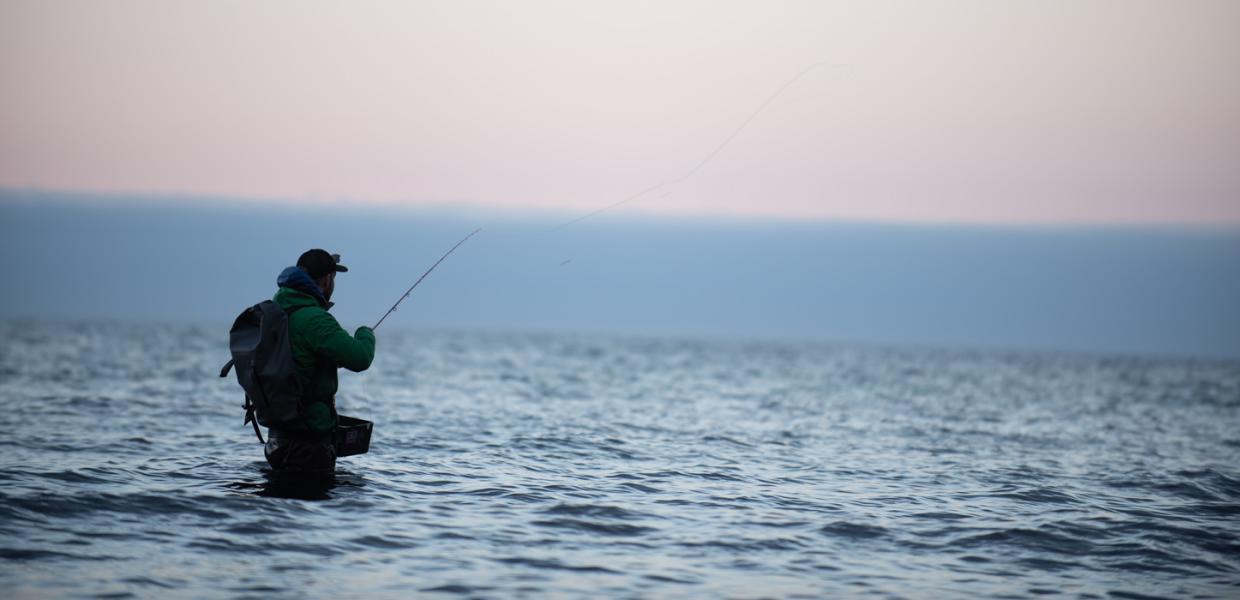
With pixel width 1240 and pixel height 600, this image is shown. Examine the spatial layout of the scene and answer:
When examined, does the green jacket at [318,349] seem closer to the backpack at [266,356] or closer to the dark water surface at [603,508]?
the backpack at [266,356]

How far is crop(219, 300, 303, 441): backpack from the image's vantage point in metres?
9.41

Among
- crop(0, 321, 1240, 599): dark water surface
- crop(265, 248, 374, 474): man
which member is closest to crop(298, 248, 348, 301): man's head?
crop(265, 248, 374, 474): man

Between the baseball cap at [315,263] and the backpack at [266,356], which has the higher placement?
the baseball cap at [315,263]

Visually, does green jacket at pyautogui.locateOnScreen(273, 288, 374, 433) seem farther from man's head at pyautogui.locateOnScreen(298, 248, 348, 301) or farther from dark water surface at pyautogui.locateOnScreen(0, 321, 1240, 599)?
dark water surface at pyautogui.locateOnScreen(0, 321, 1240, 599)

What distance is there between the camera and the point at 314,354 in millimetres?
9602

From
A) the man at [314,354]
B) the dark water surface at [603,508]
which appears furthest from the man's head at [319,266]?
the dark water surface at [603,508]

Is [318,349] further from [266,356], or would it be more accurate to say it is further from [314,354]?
[266,356]

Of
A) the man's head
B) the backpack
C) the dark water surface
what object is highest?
the man's head

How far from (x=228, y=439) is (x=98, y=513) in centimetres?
595

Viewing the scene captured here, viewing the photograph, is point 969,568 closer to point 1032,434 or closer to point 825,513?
point 825,513

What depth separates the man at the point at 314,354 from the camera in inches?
371

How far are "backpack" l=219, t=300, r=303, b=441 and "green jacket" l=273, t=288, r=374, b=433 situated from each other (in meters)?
0.10

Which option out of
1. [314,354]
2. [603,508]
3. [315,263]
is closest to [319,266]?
[315,263]

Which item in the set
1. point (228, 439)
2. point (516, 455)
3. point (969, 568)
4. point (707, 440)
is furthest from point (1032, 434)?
point (228, 439)
